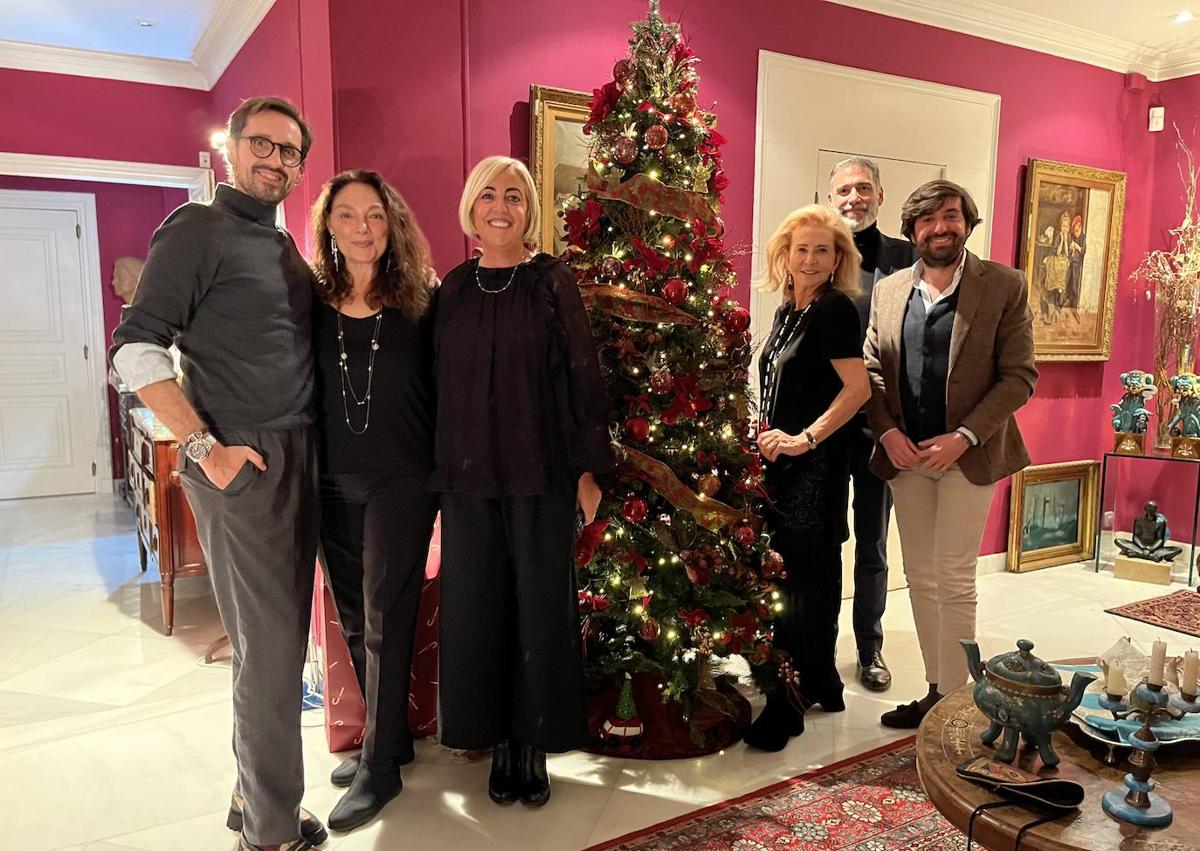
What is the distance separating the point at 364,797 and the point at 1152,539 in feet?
14.1

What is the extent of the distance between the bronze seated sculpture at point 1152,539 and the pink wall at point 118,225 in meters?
6.66

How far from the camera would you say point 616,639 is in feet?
8.57

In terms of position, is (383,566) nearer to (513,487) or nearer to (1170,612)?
(513,487)

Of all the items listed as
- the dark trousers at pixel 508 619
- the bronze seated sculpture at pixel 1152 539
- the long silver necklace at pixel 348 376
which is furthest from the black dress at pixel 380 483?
the bronze seated sculpture at pixel 1152 539

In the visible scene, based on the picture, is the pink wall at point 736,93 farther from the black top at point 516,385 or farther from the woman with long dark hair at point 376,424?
the black top at point 516,385

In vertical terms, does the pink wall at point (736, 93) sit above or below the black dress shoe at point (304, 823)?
above

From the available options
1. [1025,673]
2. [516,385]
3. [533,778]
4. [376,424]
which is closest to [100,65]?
[376,424]

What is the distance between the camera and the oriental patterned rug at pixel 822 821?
7.00 ft

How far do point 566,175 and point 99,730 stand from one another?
2.49m

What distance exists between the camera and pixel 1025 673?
1538 mm

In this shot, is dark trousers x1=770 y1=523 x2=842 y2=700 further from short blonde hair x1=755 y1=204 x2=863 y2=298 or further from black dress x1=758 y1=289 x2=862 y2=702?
short blonde hair x1=755 y1=204 x2=863 y2=298

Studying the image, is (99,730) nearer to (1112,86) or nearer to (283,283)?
(283,283)

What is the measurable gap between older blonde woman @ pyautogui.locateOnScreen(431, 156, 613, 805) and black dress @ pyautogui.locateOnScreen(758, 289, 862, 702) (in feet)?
2.19

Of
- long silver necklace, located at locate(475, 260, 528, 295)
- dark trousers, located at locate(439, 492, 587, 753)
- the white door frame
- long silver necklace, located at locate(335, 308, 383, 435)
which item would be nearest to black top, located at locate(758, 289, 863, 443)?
dark trousers, located at locate(439, 492, 587, 753)
